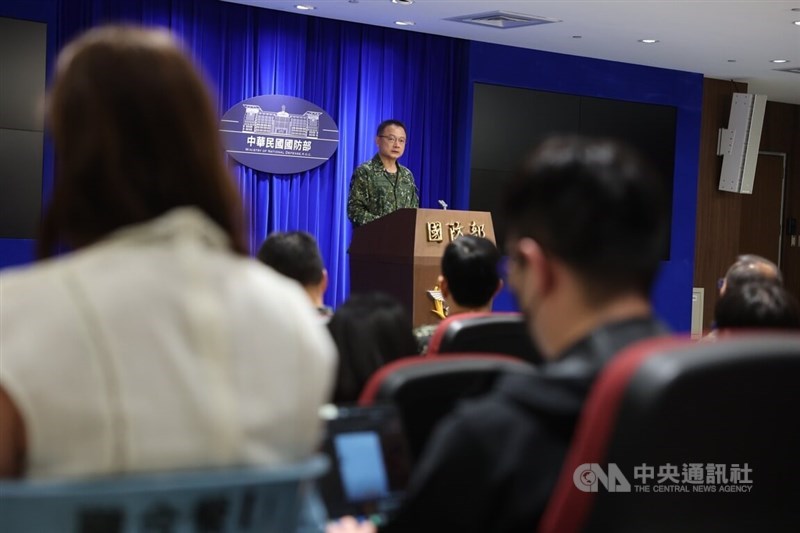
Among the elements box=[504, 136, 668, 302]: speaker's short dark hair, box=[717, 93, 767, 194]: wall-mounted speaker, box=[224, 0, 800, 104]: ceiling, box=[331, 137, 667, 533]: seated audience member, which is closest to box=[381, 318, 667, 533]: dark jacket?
box=[331, 137, 667, 533]: seated audience member

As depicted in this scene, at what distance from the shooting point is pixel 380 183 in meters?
7.02

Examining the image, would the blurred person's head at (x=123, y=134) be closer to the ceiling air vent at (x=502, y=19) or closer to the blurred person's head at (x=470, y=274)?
the blurred person's head at (x=470, y=274)

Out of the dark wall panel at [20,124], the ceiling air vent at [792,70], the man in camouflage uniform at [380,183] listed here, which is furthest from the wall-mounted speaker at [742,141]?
the dark wall panel at [20,124]

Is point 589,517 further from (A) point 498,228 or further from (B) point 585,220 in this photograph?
(A) point 498,228

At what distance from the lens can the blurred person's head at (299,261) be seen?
9.86ft

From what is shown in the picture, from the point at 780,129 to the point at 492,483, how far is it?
11704 mm

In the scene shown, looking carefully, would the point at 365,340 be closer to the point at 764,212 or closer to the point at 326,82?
the point at 326,82

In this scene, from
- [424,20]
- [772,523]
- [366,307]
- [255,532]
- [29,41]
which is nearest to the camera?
[255,532]

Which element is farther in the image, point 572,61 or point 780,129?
point 780,129

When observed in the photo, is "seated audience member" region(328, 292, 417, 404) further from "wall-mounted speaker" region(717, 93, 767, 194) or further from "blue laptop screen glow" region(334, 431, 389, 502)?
"wall-mounted speaker" region(717, 93, 767, 194)

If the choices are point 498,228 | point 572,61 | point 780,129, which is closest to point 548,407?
point 498,228

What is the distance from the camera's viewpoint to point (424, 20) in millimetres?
8234

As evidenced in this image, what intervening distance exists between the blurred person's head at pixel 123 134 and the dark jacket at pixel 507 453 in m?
0.39

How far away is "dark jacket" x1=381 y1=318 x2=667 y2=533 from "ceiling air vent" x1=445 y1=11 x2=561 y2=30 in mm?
6970
